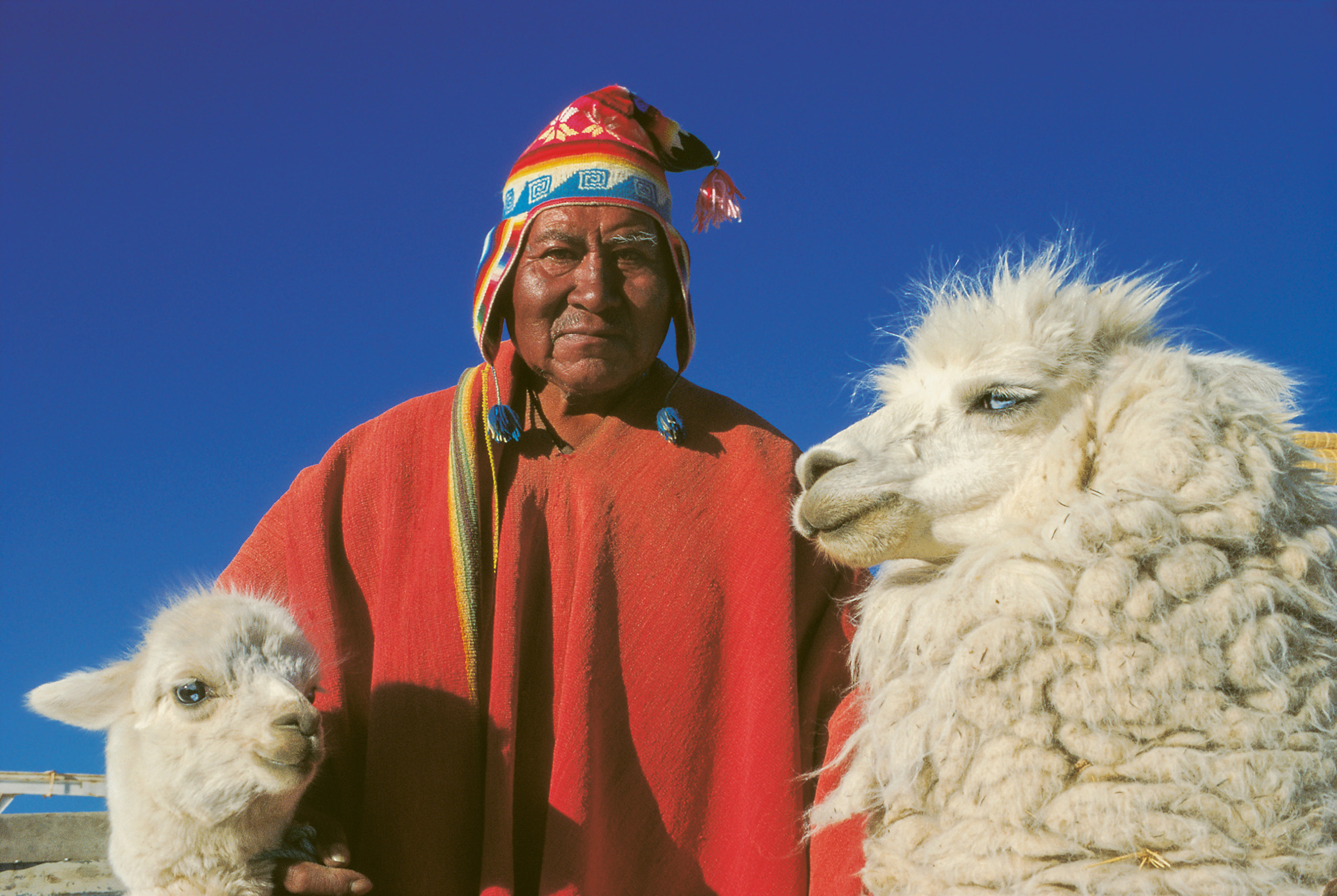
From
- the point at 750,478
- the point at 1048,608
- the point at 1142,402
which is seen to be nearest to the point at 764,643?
the point at 750,478

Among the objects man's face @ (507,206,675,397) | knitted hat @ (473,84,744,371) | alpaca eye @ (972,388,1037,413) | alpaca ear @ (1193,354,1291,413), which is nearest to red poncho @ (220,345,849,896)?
man's face @ (507,206,675,397)

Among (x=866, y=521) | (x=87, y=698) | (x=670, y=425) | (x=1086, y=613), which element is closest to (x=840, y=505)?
(x=866, y=521)

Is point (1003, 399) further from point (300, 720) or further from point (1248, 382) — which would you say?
point (300, 720)

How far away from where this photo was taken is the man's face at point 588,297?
216cm

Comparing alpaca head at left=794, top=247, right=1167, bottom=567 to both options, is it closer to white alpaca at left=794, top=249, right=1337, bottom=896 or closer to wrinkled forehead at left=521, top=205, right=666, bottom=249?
white alpaca at left=794, top=249, right=1337, bottom=896

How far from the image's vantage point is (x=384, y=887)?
200 centimetres

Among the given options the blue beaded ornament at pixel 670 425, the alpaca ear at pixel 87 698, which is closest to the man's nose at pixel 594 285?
the blue beaded ornament at pixel 670 425

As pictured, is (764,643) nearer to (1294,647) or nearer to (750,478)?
(750,478)

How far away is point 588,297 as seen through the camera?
2.14 metres

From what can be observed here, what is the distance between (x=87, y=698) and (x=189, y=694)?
0.77ft

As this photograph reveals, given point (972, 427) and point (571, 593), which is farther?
point (571, 593)

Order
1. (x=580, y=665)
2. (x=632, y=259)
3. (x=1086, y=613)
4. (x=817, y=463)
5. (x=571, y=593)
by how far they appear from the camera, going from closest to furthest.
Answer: (x=1086, y=613), (x=817, y=463), (x=580, y=665), (x=571, y=593), (x=632, y=259)

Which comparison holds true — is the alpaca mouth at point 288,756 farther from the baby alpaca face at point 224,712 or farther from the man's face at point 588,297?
the man's face at point 588,297

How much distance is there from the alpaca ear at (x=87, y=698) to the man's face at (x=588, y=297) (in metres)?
1.02
